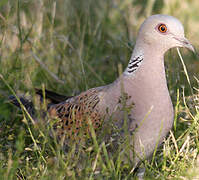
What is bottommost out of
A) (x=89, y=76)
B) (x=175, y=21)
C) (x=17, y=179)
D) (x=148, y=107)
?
(x=17, y=179)

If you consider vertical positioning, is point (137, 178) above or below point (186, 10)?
below

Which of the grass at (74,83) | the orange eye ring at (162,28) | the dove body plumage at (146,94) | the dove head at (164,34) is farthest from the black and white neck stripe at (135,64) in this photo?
the grass at (74,83)

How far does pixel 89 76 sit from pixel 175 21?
1882 mm

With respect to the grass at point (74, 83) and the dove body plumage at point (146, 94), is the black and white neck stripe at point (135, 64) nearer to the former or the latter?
the dove body plumage at point (146, 94)

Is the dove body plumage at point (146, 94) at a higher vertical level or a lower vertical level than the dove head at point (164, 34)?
lower

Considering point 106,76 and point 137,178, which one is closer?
point 137,178

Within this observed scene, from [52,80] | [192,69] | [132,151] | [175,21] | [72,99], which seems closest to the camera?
[132,151]

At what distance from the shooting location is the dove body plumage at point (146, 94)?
287 centimetres

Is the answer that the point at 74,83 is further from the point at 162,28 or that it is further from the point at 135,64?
the point at 162,28

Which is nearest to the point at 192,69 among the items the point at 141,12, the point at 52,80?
the point at 52,80

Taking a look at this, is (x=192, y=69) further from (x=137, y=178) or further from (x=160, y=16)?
(x=137, y=178)

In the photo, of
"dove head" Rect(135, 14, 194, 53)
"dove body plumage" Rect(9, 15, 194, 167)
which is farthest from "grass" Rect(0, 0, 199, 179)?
"dove head" Rect(135, 14, 194, 53)

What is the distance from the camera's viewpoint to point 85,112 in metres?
3.12

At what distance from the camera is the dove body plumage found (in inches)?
113
